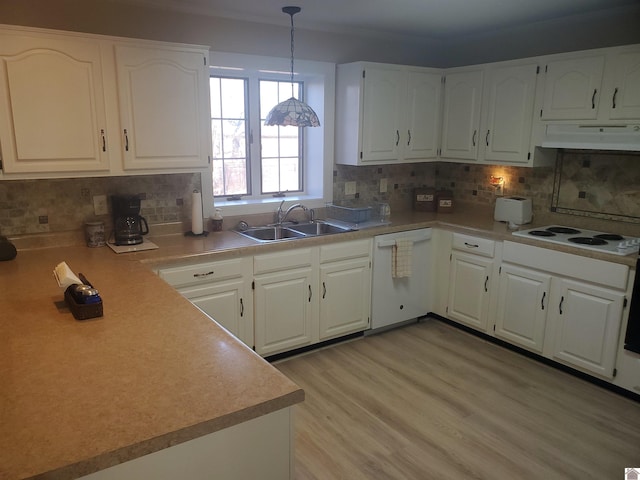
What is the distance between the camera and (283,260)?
127 inches

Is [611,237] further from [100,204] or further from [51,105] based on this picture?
[51,105]

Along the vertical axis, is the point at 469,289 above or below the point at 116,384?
below

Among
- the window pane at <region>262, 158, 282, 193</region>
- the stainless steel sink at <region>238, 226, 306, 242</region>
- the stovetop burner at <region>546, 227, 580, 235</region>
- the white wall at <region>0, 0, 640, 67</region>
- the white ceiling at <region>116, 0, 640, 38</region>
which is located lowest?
the stainless steel sink at <region>238, 226, 306, 242</region>

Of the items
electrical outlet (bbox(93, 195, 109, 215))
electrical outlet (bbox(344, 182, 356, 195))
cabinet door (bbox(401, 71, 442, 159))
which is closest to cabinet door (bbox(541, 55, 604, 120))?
cabinet door (bbox(401, 71, 442, 159))

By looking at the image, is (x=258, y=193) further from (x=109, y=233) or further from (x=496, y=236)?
(x=496, y=236)

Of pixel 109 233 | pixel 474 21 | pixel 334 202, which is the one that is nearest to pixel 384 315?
pixel 334 202

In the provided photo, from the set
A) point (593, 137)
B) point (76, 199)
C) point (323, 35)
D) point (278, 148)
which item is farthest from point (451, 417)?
point (323, 35)

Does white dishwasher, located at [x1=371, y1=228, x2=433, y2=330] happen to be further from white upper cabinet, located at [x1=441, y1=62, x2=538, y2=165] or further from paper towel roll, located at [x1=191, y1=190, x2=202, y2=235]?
paper towel roll, located at [x1=191, y1=190, x2=202, y2=235]

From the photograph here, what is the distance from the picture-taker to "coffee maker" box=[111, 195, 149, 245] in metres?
2.96

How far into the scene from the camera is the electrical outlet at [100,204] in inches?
120

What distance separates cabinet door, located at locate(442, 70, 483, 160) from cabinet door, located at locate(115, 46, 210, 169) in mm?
2162

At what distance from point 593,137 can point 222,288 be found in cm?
264

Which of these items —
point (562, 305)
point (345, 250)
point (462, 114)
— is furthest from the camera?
point (462, 114)

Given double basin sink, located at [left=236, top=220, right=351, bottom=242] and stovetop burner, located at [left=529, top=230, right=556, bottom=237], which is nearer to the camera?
stovetop burner, located at [left=529, top=230, right=556, bottom=237]
